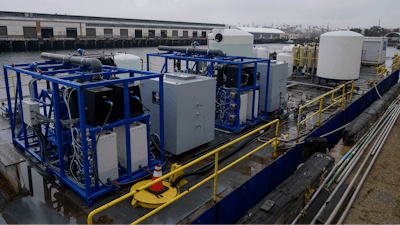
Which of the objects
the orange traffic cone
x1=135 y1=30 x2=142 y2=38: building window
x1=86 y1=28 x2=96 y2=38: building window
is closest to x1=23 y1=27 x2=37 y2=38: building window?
x1=86 y1=28 x2=96 y2=38: building window

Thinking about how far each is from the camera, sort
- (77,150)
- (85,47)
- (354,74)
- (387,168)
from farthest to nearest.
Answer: (85,47) → (354,74) → (387,168) → (77,150)

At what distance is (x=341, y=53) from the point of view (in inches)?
567

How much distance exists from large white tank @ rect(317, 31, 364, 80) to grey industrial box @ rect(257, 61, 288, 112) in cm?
453

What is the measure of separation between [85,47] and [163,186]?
223 feet

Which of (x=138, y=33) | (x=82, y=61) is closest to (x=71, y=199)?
(x=82, y=61)

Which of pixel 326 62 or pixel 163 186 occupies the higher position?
pixel 326 62

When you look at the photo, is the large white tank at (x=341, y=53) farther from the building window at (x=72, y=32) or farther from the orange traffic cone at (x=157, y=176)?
the building window at (x=72, y=32)

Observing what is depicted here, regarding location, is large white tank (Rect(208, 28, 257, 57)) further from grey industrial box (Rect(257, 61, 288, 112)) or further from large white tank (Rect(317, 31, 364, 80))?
grey industrial box (Rect(257, 61, 288, 112))

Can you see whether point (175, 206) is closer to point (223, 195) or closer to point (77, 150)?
point (223, 195)

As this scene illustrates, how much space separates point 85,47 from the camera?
66.6m

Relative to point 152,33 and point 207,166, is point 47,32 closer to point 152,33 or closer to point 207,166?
point 152,33

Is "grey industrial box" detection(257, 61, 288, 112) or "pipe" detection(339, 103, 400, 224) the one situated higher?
"grey industrial box" detection(257, 61, 288, 112)

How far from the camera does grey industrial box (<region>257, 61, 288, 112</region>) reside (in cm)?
1092

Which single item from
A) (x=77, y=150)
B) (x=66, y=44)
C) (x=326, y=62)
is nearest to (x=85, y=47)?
(x=66, y=44)
